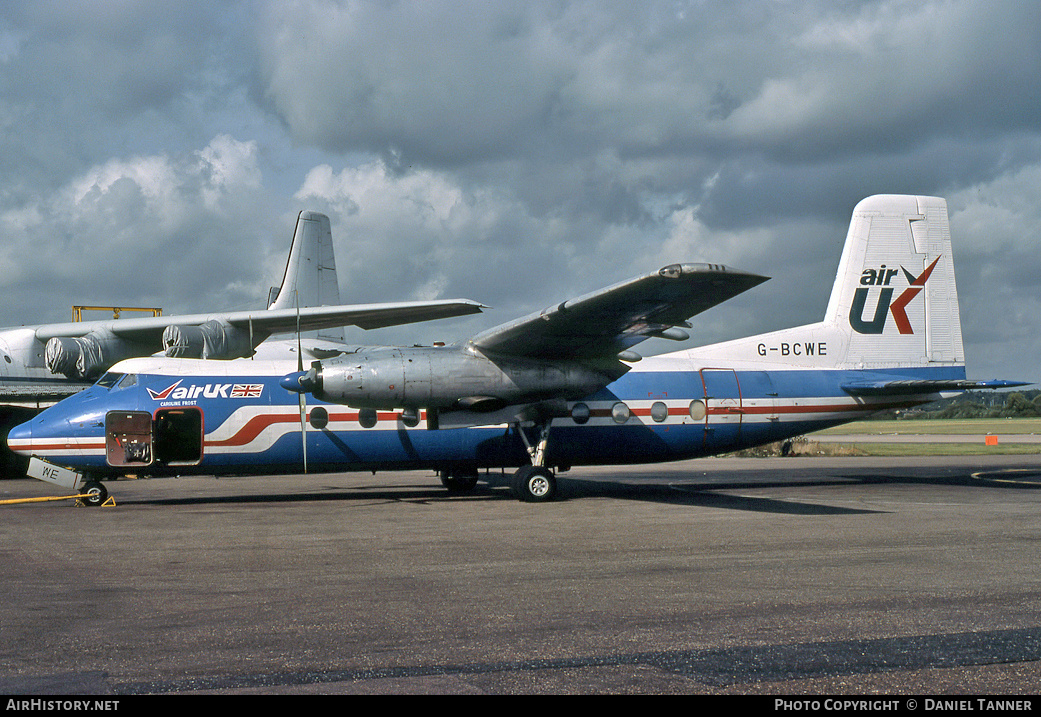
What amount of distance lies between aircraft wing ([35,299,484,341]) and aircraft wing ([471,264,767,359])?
9240 mm

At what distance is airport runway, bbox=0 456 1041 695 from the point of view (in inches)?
199

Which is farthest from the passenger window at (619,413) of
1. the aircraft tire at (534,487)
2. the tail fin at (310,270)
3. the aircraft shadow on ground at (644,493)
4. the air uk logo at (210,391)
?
the tail fin at (310,270)

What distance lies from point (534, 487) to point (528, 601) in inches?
388

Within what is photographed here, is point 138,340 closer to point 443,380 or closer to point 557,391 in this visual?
point 443,380

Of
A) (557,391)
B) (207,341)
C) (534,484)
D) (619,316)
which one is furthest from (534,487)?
(207,341)

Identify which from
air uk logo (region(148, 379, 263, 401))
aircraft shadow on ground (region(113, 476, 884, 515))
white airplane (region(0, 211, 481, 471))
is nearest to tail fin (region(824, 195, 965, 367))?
aircraft shadow on ground (region(113, 476, 884, 515))

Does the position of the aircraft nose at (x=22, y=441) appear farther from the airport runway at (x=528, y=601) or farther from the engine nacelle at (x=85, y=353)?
the engine nacelle at (x=85, y=353)

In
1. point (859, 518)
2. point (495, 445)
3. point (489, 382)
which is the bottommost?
point (859, 518)

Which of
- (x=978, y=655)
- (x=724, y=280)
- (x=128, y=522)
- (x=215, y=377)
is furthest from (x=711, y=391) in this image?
(x=978, y=655)

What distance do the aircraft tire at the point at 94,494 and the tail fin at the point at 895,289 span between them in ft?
54.1

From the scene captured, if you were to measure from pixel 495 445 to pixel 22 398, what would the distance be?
1720cm

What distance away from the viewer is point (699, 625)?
6340 mm

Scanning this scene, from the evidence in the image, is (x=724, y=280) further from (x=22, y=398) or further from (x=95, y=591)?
(x=22, y=398)

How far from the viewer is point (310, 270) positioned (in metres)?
32.3
